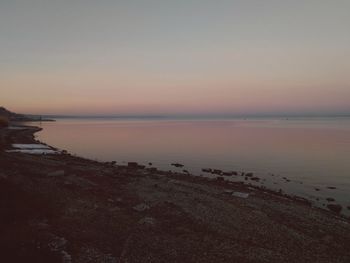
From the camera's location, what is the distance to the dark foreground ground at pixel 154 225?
40.2ft

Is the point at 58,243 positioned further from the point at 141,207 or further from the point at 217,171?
the point at 217,171

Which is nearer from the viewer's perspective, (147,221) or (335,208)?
(147,221)

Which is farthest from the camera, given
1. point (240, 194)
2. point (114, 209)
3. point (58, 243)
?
point (240, 194)

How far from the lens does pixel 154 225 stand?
1543 centimetres

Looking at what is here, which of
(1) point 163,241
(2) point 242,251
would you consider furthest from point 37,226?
(2) point 242,251

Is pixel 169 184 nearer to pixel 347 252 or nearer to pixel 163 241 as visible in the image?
pixel 163 241

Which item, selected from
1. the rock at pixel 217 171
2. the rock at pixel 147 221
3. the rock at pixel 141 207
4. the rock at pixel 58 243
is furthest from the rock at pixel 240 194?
the rock at pixel 58 243

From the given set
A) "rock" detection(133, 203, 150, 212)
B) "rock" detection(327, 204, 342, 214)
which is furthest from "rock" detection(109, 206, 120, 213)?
"rock" detection(327, 204, 342, 214)

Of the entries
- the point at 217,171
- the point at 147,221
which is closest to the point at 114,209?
the point at 147,221

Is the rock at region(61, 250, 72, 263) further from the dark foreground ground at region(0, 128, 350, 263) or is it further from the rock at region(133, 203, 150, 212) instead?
the rock at region(133, 203, 150, 212)

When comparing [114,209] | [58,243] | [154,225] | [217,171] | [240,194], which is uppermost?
[58,243]

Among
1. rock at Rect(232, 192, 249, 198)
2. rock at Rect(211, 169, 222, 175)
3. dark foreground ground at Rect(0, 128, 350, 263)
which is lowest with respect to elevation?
rock at Rect(211, 169, 222, 175)

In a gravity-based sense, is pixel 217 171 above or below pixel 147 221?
below

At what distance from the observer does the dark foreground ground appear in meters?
12.2
